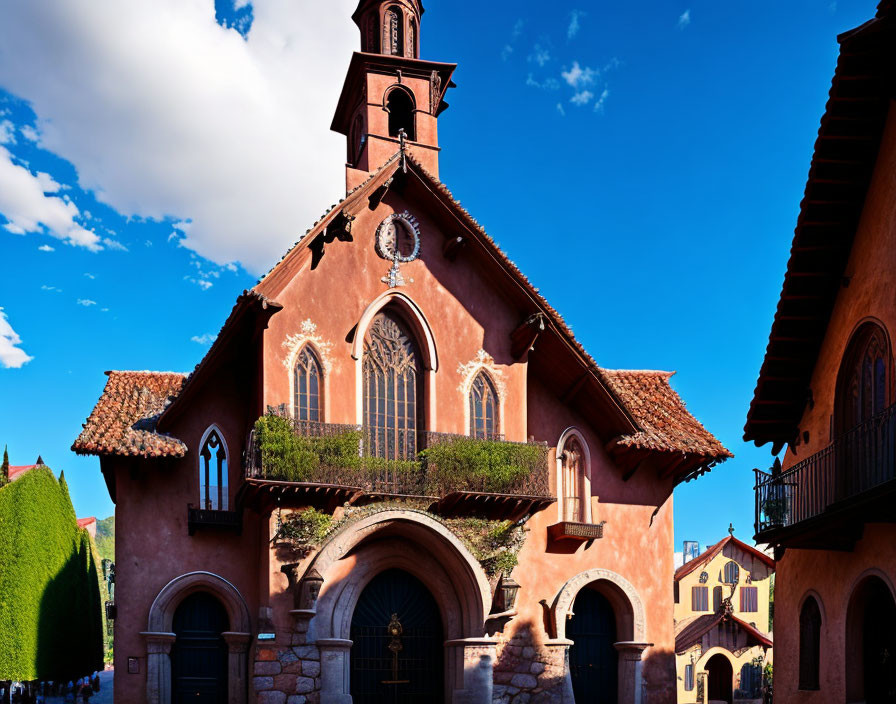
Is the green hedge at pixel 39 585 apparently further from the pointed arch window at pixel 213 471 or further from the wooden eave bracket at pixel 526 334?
the wooden eave bracket at pixel 526 334

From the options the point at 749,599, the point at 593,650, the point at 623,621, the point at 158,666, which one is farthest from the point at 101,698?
the point at 749,599

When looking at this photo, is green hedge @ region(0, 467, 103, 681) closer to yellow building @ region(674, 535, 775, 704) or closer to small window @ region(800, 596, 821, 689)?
small window @ region(800, 596, 821, 689)

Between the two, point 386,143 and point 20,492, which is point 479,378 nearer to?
point 386,143

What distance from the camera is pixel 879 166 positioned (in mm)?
17781

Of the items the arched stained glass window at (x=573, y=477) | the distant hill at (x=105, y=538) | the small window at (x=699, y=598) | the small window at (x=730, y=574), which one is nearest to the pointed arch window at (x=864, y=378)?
the arched stained glass window at (x=573, y=477)

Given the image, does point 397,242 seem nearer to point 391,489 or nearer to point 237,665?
point 391,489

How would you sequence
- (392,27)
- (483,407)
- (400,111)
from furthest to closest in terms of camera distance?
(392,27) → (400,111) → (483,407)

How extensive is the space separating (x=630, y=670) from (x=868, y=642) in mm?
6723

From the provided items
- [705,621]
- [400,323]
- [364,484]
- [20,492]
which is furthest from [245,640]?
[705,621]

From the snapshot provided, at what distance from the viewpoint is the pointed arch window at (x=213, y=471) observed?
22.3m

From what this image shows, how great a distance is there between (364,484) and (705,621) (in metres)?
36.4

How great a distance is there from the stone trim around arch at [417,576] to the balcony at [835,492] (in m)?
6.01

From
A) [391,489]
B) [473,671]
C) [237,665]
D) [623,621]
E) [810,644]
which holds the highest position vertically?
[391,489]

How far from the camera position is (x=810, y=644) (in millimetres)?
20281
